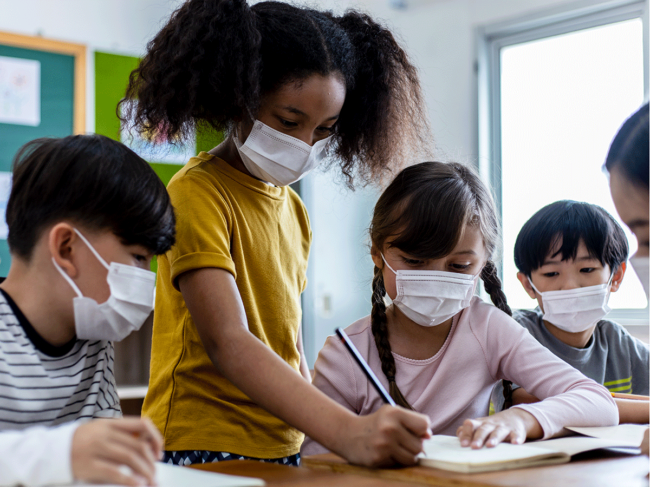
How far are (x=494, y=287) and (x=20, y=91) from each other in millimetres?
2040

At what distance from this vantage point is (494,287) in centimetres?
135

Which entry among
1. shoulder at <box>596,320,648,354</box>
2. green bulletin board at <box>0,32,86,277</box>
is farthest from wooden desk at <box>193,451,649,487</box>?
green bulletin board at <box>0,32,86,277</box>

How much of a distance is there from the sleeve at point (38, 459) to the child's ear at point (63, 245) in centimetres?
29

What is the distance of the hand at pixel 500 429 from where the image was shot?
2.82 feet

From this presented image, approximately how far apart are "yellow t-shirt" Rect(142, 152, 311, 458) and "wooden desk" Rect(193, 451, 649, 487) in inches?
8.5

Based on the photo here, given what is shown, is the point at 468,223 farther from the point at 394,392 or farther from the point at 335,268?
the point at 335,268

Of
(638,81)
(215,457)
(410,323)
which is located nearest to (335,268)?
(638,81)

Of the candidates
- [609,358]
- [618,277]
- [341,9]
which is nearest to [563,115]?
[341,9]

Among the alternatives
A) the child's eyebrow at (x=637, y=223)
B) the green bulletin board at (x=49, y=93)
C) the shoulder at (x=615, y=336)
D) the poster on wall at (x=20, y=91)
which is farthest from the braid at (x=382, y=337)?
the poster on wall at (x=20, y=91)

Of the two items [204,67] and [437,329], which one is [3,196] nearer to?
[204,67]

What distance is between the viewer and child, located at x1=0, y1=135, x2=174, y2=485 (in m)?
0.85

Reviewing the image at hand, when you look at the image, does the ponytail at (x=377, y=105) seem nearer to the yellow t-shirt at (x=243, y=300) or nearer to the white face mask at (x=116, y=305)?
the yellow t-shirt at (x=243, y=300)

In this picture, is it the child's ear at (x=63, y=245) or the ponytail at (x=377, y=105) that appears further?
the ponytail at (x=377, y=105)

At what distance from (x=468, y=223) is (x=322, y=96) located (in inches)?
14.2
